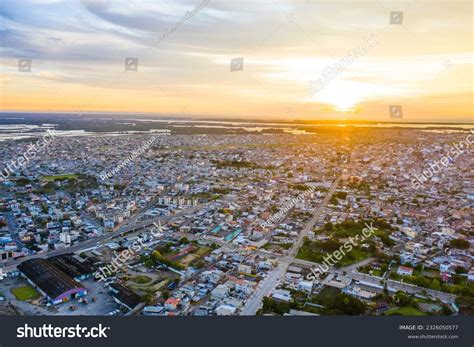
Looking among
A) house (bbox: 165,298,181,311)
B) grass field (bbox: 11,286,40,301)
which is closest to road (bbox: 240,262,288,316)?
house (bbox: 165,298,181,311)

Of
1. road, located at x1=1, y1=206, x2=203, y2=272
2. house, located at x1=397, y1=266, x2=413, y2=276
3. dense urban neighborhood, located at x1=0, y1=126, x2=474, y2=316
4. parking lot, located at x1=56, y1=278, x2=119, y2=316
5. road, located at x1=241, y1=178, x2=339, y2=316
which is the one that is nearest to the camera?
parking lot, located at x1=56, y1=278, x2=119, y2=316

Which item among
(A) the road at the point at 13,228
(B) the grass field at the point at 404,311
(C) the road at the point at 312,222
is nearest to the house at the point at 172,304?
(C) the road at the point at 312,222

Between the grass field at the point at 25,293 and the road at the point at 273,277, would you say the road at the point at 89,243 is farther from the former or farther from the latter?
the road at the point at 273,277

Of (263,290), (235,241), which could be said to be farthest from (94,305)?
(235,241)

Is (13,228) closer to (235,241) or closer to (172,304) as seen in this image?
(235,241)

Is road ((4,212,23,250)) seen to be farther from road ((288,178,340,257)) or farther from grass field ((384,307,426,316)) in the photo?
grass field ((384,307,426,316))
